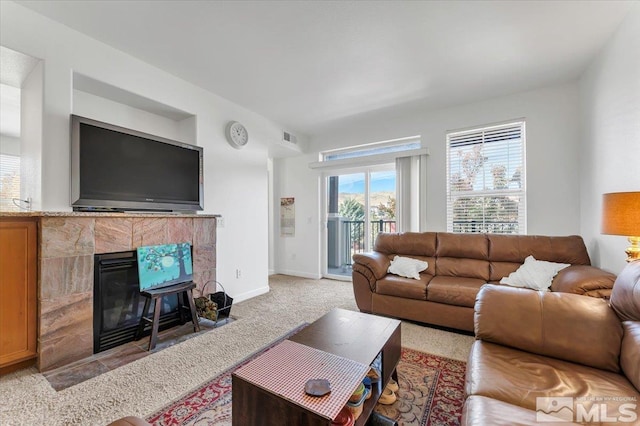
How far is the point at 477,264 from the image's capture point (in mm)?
3000

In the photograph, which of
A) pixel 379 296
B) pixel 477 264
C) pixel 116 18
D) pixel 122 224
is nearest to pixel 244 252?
pixel 122 224

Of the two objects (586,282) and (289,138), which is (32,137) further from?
(586,282)

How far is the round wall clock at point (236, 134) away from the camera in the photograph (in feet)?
11.4

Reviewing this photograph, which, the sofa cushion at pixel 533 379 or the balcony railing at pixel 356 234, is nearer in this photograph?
the sofa cushion at pixel 533 379

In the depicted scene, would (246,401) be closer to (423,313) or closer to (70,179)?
(423,313)

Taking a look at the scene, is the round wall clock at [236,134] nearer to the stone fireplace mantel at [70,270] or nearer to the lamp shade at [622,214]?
the stone fireplace mantel at [70,270]

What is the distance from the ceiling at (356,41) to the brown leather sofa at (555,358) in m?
2.00

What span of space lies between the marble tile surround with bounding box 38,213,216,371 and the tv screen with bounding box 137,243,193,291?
143 millimetres

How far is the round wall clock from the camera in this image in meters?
3.47

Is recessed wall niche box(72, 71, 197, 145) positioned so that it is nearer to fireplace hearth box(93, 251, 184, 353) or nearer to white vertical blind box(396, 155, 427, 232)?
fireplace hearth box(93, 251, 184, 353)

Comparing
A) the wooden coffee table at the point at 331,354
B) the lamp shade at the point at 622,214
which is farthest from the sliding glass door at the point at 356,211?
the wooden coffee table at the point at 331,354

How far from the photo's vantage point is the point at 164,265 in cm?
258

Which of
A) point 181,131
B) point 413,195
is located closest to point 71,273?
point 181,131

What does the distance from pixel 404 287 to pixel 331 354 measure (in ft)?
5.49
